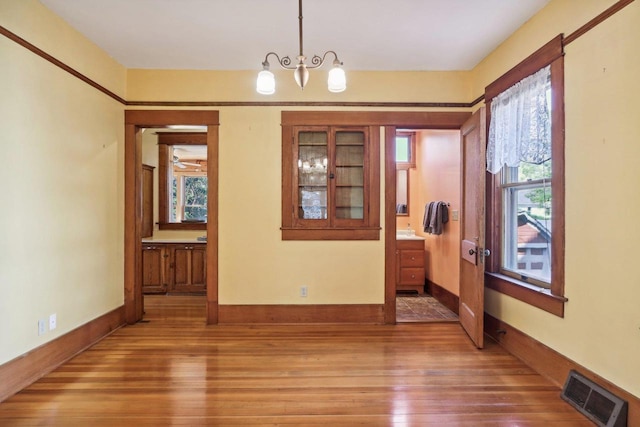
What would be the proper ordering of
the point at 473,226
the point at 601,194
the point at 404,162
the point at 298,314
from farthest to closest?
the point at 404,162 < the point at 298,314 < the point at 473,226 < the point at 601,194

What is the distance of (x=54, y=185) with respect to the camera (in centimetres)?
272

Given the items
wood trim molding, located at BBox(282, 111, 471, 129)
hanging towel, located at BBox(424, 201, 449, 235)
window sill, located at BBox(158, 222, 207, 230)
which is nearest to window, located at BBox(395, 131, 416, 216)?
hanging towel, located at BBox(424, 201, 449, 235)

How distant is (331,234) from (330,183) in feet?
1.95

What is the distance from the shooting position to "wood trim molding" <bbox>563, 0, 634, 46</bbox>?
196 cm

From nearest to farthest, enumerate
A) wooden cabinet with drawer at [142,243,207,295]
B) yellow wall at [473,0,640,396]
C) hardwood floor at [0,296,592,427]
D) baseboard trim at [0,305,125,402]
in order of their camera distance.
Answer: yellow wall at [473,0,640,396]
hardwood floor at [0,296,592,427]
baseboard trim at [0,305,125,402]
wooden cabinet with drawer at [142,243,207,295]

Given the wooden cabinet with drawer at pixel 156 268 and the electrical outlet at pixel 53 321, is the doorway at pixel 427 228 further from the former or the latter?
the wooden cabinet with drawer at pixel 156 268

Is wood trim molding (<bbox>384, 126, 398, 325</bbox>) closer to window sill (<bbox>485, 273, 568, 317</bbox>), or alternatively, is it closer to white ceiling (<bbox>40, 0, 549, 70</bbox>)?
white ceiling (<bbox>40, 0, 549, 70</bbox>)

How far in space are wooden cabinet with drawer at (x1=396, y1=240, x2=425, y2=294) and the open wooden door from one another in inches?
54.5

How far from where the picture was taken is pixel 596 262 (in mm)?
2143

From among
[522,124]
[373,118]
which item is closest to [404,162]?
[373,118]

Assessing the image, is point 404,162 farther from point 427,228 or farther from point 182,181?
point 182,181

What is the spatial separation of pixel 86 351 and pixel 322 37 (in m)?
3.66

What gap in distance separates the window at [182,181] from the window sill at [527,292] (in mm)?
4371

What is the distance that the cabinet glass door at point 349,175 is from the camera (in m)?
3.83
